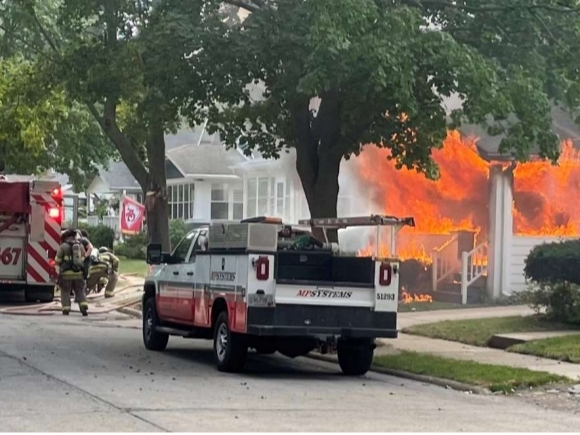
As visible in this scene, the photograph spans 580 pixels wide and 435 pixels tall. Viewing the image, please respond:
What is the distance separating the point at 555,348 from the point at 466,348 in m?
1.58

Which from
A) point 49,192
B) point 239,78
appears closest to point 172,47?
point 239,78

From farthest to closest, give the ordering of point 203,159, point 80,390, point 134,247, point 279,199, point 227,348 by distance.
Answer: point 203,159 < point 134,247 < point 279,199 < point 227,348 < point 80,390

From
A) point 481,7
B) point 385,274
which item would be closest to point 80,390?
point 385,274

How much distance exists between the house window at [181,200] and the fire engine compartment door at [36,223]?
73.5 ft

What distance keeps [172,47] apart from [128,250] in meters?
29.1

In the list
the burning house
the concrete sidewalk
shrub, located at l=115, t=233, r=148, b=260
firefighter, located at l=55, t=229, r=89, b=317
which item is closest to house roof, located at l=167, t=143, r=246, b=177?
shrub, located at l=115, t=233, r=148, b=260

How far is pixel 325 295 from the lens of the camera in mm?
14594

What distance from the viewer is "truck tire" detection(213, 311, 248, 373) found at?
14695mm

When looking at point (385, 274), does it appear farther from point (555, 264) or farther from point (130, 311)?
point (130, 311)

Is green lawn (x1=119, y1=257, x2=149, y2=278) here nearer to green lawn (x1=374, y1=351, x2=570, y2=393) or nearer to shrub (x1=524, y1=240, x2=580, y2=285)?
shrub (x1=524, y1=240, x2=580, y2=285)

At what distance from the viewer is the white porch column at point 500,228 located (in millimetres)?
25875

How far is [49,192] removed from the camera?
2673cm

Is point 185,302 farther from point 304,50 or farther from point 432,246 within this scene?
point 432,246

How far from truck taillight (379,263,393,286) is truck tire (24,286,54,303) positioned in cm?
1375
